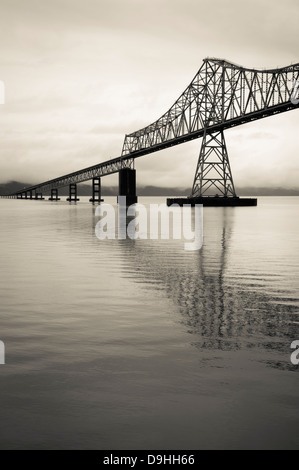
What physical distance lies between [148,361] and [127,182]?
11180 cm

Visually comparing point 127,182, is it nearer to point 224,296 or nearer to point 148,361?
point 224,296

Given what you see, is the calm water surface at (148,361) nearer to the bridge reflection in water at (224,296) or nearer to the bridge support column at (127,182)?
the bridge reflection in water at (224,296)

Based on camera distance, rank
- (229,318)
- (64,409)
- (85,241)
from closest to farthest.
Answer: (64,409) → (229,318) → (85,241)

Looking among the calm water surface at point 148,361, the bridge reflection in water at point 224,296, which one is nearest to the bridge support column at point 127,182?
the bridge reflection in water at point 224,296

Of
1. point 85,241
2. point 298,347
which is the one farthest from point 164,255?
point 298,347

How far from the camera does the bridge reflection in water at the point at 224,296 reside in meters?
8.14

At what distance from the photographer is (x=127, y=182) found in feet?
387

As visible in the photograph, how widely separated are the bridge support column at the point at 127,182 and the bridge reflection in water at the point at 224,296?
96.1 meters

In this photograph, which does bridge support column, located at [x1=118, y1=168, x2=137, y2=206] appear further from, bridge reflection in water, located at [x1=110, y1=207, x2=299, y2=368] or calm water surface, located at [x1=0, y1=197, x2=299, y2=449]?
calm water surface, located at [x1=0, y1=197, x2=299, y2=449]

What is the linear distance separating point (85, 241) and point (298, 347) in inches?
771

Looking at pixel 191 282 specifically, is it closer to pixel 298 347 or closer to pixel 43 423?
pixel 298 347

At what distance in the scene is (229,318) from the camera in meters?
9.59

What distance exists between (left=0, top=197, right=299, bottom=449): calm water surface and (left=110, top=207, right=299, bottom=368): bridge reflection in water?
0.03 m

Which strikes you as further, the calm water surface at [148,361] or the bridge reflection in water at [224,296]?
the bridge reflection in water at [224,296]
